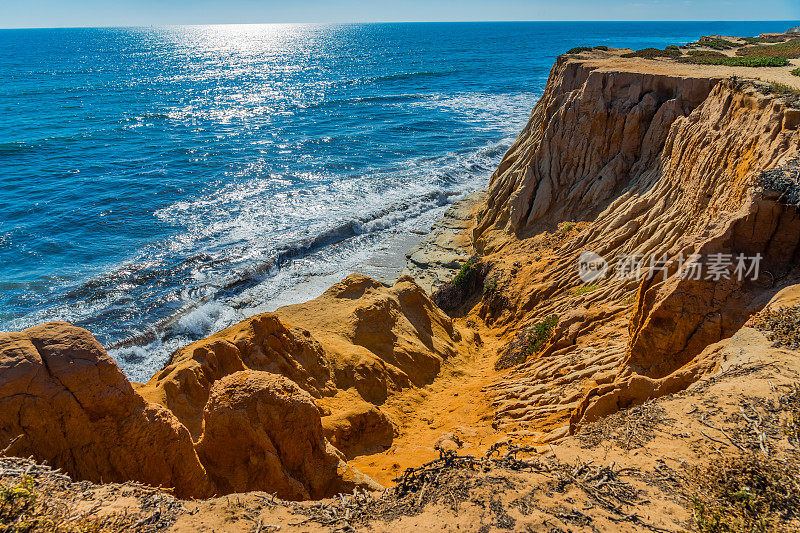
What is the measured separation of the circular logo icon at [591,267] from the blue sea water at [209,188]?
413 inches

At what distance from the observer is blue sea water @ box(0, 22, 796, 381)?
73.3 ft

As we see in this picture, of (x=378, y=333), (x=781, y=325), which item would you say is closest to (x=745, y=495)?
(x=781, y=325)

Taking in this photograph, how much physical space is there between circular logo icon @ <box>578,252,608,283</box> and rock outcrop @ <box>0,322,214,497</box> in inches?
490

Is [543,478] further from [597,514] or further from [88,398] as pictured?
[88,398]

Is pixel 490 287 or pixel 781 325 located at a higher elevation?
pixel 781 325

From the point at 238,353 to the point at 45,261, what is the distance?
20706mm

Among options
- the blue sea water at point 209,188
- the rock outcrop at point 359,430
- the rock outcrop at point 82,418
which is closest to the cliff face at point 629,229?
the rock outcrop at point 359,430

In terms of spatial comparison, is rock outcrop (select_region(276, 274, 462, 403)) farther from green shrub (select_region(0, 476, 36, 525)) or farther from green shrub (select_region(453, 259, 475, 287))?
green shrub (select_region(0, 476, 36, 525))

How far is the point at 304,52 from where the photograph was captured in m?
138

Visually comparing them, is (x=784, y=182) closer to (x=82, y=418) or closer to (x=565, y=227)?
(x=565, y=227)

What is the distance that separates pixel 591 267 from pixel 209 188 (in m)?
27.6

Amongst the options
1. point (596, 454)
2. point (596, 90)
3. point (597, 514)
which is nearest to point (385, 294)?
point (596, 454)

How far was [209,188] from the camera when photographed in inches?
1350

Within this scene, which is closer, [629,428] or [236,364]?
[629,428]
